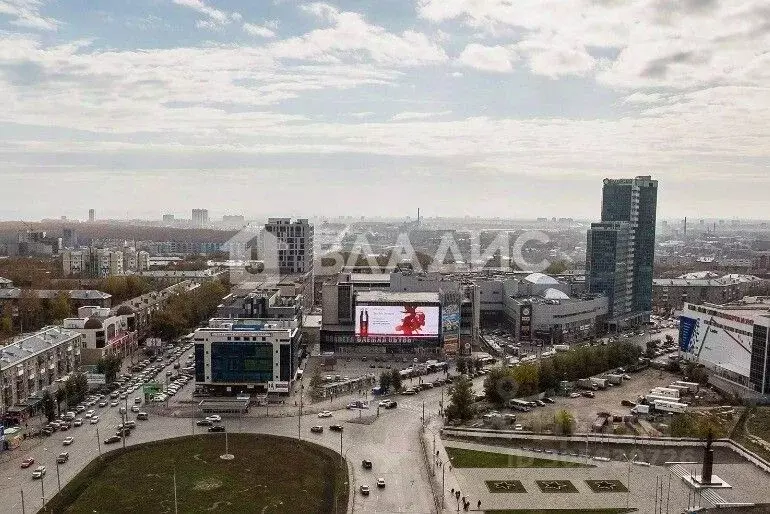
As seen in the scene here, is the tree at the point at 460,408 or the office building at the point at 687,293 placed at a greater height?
the office building at the point at 687,293

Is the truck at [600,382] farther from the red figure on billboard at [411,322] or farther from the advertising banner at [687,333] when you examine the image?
the red figure on billboard at [411,322]

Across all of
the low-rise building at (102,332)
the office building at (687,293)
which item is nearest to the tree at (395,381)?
the low-rise building at (102,332)

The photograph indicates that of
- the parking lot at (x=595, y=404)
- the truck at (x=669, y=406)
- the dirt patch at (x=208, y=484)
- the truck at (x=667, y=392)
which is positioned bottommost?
the dirt patch at (x=208, y=484)

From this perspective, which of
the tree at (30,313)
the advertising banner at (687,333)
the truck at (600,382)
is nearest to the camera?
the truck at (600,382)

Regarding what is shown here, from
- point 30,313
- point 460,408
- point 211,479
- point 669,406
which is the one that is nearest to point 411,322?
point 460,408

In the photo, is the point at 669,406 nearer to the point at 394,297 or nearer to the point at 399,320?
the point at 399,320

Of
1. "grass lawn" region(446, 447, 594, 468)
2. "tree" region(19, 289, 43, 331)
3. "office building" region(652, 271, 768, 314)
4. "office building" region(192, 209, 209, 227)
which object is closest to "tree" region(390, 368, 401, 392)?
"grass lawn" region(446, 447, 594, 468)

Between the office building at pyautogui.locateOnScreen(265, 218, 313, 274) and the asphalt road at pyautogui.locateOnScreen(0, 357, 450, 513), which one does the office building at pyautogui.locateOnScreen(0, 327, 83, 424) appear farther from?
the office building at pyautogui.locateOnScreen(265, 218, 313, 274)
